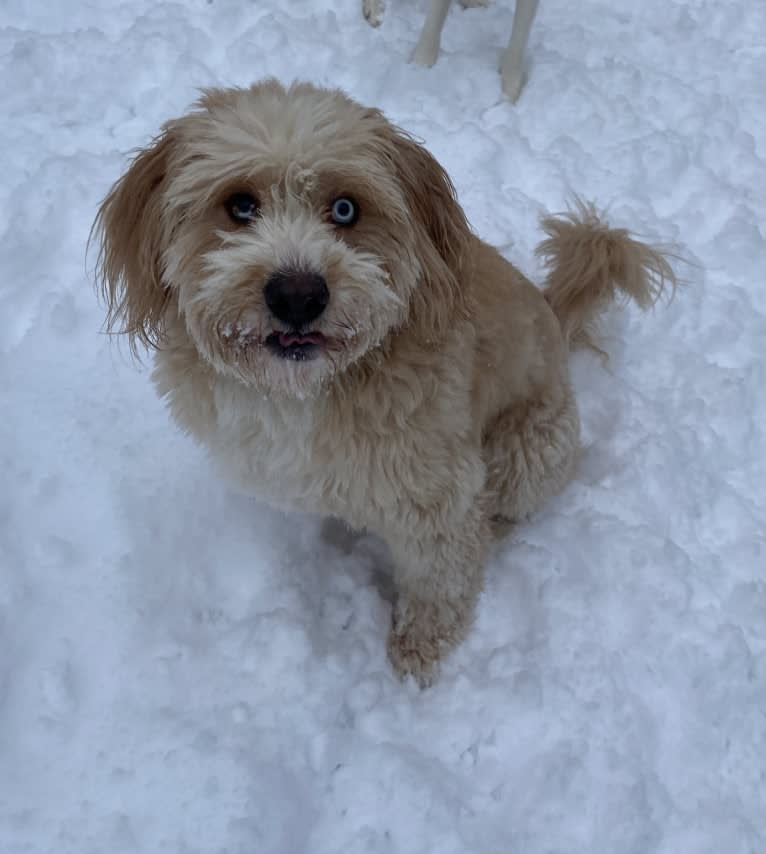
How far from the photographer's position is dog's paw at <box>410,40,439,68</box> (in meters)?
4.78

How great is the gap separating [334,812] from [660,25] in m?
Result: 5.57

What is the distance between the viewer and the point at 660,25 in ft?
17.5

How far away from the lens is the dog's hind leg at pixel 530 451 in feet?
10.0

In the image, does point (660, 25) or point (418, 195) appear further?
point (660, 25)

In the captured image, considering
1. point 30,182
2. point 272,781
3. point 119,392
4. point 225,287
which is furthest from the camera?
point 30,182

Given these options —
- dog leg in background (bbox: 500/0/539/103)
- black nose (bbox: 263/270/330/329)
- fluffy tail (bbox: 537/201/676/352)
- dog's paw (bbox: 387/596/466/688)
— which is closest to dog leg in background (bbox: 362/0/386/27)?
dog leg in background (bbox: 500/0/539/103)

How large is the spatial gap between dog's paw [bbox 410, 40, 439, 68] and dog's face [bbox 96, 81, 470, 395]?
2.98 meters

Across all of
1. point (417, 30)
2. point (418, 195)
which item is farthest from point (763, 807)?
point (417, 30)

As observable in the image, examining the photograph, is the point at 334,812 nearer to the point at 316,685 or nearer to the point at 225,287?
the point at 316,685

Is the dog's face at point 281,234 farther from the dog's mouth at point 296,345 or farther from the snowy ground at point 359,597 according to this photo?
the snowy ground at point 359,597

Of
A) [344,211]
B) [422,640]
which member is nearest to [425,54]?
[344,211]

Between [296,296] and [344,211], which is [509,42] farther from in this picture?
[296,296]

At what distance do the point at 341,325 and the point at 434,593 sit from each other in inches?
53.0

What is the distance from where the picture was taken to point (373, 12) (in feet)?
16.3
